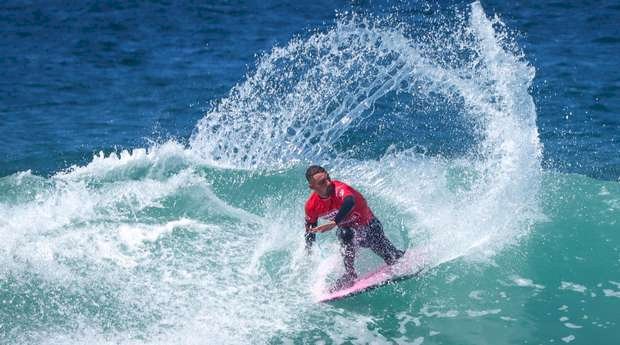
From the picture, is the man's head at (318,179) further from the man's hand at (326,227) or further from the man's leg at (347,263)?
the man's leg at (347,263)

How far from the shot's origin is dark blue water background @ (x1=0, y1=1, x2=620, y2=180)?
57.2 feet

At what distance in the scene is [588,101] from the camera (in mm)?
19234

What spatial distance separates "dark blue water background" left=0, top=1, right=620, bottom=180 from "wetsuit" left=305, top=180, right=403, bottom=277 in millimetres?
6753

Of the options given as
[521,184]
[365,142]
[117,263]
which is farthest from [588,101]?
[117,263]

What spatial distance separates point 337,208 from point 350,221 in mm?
256

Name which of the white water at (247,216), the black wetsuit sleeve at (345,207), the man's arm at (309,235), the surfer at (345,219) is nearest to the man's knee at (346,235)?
the surfer at (345,219)

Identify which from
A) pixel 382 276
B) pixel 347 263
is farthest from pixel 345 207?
pixel 382 276

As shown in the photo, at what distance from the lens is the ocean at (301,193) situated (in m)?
9.49

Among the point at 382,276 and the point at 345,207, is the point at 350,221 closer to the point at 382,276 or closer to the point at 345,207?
the point at 345,207

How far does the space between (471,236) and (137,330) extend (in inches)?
191

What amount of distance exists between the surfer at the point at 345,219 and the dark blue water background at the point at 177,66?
681cm

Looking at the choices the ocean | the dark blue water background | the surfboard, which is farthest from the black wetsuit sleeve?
the dark blue water background

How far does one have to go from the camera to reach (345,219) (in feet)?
31.6

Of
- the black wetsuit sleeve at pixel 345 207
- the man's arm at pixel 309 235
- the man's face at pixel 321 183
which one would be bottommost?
the man's arm at pixel 309 235
